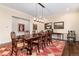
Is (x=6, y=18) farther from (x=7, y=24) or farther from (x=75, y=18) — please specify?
(x=75, y=18)

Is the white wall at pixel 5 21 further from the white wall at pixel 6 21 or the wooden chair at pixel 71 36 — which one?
the wooden chair at pixel 71 36

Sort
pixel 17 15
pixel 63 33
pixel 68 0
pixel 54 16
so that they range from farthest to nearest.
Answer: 1. pixel 54 16
2. pixel 63 33
3. pixel 17 15
4. pixel 68 0

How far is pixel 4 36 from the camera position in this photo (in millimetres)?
5887

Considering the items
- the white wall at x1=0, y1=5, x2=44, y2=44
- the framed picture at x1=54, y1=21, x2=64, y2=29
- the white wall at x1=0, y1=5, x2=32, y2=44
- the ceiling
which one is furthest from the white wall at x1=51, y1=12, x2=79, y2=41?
the white wall at x1=0, y1=5, x2=32, y2=44

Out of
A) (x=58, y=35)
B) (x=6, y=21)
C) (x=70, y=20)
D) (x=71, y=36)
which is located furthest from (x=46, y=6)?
(x=58, y=35)

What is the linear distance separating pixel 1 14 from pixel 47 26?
4.78m

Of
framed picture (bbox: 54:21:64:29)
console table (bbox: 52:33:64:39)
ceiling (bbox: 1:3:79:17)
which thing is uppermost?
ceiling (bbox: 1:3:79:17)

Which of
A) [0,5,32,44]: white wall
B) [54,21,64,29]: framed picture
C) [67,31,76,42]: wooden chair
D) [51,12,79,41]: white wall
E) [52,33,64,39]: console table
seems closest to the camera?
[0,5,32,44]: white wall

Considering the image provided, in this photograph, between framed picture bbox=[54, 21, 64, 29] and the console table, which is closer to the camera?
the console table

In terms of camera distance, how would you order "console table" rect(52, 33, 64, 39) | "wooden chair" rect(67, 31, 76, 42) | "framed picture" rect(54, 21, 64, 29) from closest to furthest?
"wooden chair" rect(67, 31, 76, 42)
"console table" rect(52, 33, 64, 39)
"framed picture" rect(54, 21, 64, 29)

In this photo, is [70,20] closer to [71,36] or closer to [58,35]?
[71,36]

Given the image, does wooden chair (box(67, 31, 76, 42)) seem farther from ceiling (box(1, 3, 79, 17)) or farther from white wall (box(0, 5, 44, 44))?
white wall (box(0, 5, 44, 44))

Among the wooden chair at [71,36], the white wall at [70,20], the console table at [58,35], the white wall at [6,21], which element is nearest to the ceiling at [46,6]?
the white wall at [6,21]

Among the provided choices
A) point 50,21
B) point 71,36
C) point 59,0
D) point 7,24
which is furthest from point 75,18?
point 59,0
